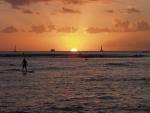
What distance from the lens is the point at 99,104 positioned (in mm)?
26375

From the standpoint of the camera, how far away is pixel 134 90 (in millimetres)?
34000

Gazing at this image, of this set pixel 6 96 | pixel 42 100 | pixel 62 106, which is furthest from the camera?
pixel 6 96

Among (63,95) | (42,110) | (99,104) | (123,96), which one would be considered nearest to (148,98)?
(123,96)

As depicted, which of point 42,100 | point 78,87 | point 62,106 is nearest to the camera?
point 62,106

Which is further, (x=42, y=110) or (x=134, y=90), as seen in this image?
(x=134, y=90)

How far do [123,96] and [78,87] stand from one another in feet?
25.7

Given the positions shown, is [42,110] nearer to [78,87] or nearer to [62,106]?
[62,106]

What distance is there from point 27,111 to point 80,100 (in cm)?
536

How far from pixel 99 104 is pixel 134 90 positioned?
27.3ft

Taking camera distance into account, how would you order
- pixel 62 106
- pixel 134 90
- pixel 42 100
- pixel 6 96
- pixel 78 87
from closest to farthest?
pixel 62 106 < pixel 42 100 < pixel 6 96 < pixel 134 90 < pixel 78 87

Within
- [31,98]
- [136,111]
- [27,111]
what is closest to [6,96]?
[31,98]

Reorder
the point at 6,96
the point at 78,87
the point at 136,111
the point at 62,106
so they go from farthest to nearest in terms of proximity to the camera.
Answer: the point at 78,87 < the point at 6,96 < the point at 62,106 < the point at 136,111

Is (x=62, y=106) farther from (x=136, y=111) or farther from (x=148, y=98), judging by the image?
(x=148, y=98)

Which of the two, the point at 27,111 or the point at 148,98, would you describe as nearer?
the point at 27,111
